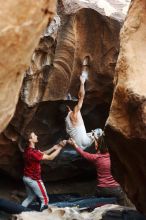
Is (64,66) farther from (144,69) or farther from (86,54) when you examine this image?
(144,69)

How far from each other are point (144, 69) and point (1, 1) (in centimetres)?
176

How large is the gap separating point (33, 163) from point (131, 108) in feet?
11.9

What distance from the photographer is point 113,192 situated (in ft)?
24.5

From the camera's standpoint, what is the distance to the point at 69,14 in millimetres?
7703

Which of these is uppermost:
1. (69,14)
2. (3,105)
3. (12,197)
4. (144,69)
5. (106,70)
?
(69,14)

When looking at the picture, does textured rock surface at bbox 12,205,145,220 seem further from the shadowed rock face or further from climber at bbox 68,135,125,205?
the shadowed rock face

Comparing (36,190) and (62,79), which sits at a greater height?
(62,79)

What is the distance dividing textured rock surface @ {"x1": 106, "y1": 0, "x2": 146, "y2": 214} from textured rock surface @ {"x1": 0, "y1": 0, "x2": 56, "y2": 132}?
132 centimetres

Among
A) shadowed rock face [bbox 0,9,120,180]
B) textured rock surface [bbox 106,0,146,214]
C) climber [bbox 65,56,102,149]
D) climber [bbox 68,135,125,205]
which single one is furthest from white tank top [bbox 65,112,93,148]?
textured rock surface [bbox 106,0,146,214]

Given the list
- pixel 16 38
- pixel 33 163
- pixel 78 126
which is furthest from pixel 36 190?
pixel 16 38

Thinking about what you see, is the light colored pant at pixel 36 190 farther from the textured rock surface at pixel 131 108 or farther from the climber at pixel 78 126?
the textured rock surface at pixel 131 108

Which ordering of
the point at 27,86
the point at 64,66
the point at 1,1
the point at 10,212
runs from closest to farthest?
the point at 1,1, the point at 10,212, the point at 27,86, the point at 64,66

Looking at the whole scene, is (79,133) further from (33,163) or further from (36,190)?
(36,190)

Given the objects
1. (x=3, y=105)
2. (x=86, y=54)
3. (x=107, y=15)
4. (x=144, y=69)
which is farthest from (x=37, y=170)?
(x=3, y=105)
